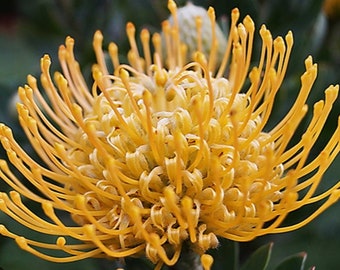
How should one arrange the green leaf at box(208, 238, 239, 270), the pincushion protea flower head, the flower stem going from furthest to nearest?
the green leaf at box(208, 238, 239, 270) → the flower stem → the pincushion protea flower head

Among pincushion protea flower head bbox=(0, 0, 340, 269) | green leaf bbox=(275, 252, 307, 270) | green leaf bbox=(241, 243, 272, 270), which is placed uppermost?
pincushion protea flower head bbox=(0, 0, 340, 269)

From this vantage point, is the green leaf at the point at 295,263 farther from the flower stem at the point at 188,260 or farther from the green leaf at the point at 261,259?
the flower stem at the point at 188,260

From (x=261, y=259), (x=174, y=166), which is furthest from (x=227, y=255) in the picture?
(x=174, y=166)

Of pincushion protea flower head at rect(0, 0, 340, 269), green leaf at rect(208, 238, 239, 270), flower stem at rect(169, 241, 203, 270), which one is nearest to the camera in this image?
pincushion protea flower head at rect(0, 0, 340, 269)

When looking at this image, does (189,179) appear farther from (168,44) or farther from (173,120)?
(168,44)

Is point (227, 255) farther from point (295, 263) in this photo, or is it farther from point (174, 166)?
point (174, 166)

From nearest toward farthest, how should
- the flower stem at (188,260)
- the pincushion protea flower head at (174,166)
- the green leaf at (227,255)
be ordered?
the pincushion protea flower head at (174,166)
the flower stem at (188,260)
the green leaf at (227,255)

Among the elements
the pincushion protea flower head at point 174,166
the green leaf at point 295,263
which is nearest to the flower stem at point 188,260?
the pincushion protea flower head at point 174,166

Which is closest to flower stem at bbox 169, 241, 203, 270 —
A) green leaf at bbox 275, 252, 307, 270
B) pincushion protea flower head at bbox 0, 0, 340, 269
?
pincushion protea flower head at bbox 0, 0, 340, 269

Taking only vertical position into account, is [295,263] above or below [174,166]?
below

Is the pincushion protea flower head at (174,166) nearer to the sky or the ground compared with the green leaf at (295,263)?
nearer to the sky

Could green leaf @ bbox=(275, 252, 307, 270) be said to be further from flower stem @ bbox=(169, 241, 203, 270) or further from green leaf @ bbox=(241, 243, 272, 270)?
flower stem @ bbox=(169, 241, 203, 270)

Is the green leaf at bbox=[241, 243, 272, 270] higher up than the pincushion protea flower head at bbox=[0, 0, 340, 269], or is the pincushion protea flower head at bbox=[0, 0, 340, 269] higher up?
the pincushion protea flower head at bbox=[0, 0, 340, 269]
